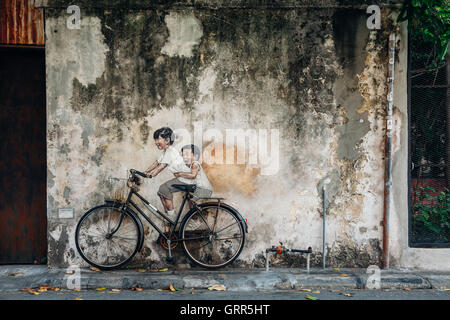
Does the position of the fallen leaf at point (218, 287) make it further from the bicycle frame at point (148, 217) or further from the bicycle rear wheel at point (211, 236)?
the bicycle frame at point (148, 217)

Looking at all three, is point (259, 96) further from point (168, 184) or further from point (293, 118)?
point (168, 184)

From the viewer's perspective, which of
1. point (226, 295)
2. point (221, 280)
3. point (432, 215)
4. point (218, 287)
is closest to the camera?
point (226, 295)

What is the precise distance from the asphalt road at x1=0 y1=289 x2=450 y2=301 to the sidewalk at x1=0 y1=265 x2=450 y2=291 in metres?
0.14

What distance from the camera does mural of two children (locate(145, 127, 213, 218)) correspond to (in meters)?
6.07

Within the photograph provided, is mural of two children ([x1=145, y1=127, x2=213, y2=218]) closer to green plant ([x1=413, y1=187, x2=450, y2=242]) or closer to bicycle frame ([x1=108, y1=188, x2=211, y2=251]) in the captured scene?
bicycle frame ([x1=108, y1=188, x2=211, y2=251])

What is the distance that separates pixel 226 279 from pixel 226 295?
1.49 feet

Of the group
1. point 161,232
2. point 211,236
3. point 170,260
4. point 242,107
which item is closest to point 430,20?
point 242,107

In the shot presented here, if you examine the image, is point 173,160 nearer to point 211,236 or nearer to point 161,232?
point 161,232

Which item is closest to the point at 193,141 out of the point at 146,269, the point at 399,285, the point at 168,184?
the point at 168,184

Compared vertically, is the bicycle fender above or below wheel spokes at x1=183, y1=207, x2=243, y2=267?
above

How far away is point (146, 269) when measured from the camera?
6.02 metres

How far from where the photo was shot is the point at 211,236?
5.93 m

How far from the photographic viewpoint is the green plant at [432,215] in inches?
249

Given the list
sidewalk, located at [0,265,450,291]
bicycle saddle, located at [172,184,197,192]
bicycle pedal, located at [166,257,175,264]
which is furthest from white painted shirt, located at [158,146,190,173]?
sidewalk, located at [0,265,450,291]
